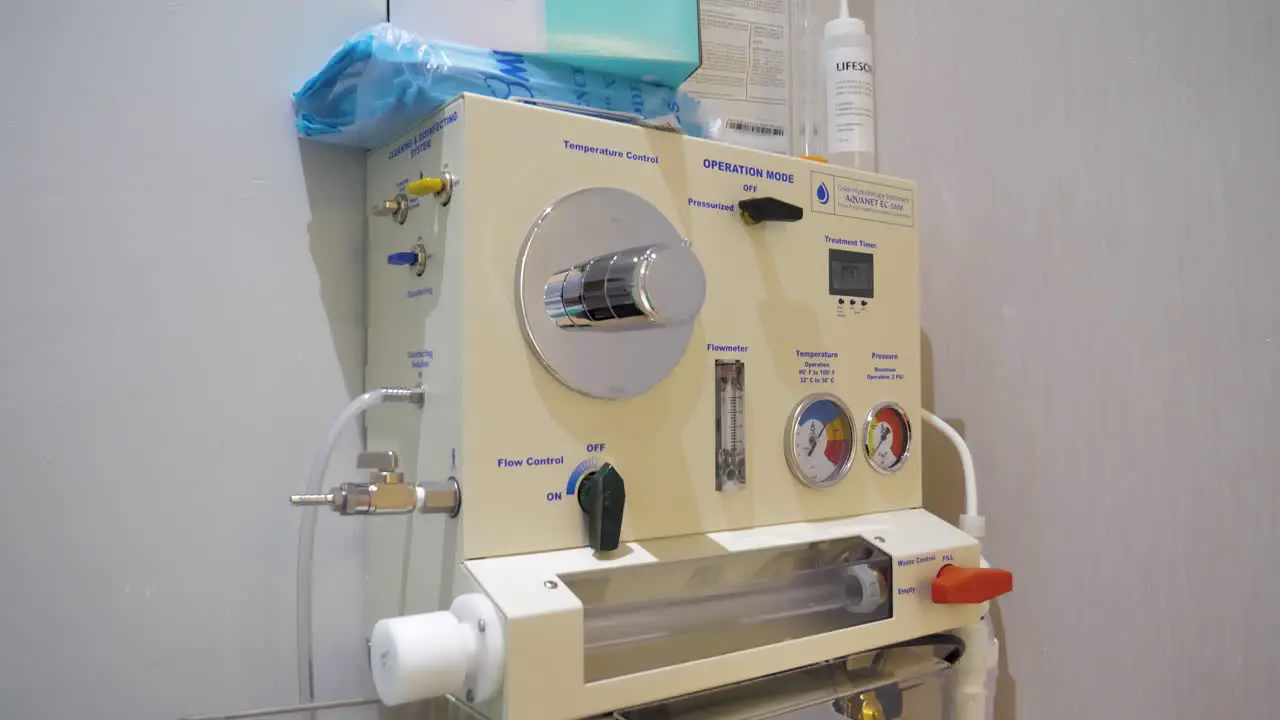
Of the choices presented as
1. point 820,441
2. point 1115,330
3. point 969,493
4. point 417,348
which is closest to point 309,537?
point 417,348

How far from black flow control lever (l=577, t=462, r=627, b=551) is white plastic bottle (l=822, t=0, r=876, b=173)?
56 centimetres

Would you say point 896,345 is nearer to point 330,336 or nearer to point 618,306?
point 618,306

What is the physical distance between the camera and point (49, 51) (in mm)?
715

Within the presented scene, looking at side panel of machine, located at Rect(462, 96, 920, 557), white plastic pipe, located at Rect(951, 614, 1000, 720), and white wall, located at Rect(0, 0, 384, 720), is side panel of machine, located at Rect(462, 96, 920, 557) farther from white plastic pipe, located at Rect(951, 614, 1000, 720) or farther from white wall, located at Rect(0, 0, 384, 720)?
white wall, located at Rect(0, 0, 384, 720)

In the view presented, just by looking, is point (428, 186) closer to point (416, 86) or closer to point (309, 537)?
point (416, 86)

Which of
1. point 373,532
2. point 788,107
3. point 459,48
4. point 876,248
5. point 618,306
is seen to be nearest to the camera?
point 618,306

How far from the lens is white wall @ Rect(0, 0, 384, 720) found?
702 millimetres

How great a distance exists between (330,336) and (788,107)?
63cm

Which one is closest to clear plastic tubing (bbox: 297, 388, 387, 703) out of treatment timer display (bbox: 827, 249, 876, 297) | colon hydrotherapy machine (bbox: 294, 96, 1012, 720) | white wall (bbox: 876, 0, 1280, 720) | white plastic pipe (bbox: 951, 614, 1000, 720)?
colon hydrotherapy machine (bbox: 294, 96, 1012, 720)

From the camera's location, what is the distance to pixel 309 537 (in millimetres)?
728

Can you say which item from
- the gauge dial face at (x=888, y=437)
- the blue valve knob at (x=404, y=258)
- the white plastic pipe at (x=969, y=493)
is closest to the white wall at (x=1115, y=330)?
the white plastic pipe at (x=969, y=493)

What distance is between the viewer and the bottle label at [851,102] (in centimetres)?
103

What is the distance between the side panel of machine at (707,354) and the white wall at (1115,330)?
0.61ft

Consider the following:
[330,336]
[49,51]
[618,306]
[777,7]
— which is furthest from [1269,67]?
[49,51]
